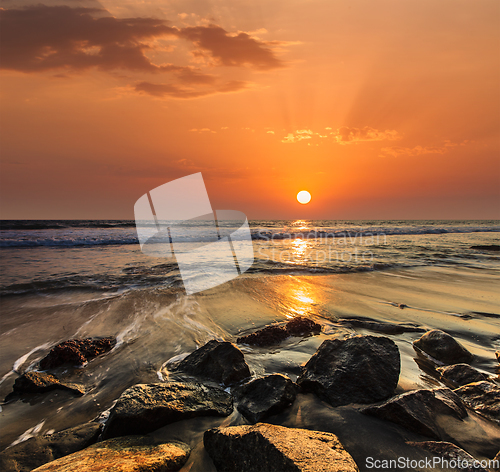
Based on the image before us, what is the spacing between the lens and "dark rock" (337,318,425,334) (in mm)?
3881

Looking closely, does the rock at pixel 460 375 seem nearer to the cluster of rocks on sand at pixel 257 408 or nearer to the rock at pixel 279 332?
the cluster of rocks on sand at pixel 257 408

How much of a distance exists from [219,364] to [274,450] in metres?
1.30

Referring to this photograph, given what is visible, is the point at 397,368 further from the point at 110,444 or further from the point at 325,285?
the point at 325,285

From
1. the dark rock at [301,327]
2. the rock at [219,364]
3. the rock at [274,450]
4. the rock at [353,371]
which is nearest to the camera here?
the rock at [274,450]

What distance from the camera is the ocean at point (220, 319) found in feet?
6.93

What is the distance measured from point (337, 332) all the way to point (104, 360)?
10.6 ft

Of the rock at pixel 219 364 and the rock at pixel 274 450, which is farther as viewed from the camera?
the rock at pixel 219 364

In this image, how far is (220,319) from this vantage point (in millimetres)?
4641

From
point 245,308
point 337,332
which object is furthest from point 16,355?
point 337,332

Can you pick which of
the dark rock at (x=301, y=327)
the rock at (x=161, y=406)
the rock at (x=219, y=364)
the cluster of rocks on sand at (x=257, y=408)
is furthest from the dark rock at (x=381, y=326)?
the rock at (x=161, y=406)

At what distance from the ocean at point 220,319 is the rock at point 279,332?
157 mm

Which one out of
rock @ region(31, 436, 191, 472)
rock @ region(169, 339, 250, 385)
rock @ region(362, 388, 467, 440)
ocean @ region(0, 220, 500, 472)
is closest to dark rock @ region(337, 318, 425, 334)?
ocean @ region(0, 220, 500, 472)

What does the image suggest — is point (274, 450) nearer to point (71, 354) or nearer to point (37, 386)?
point (37, 386)

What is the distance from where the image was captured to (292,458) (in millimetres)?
1428
